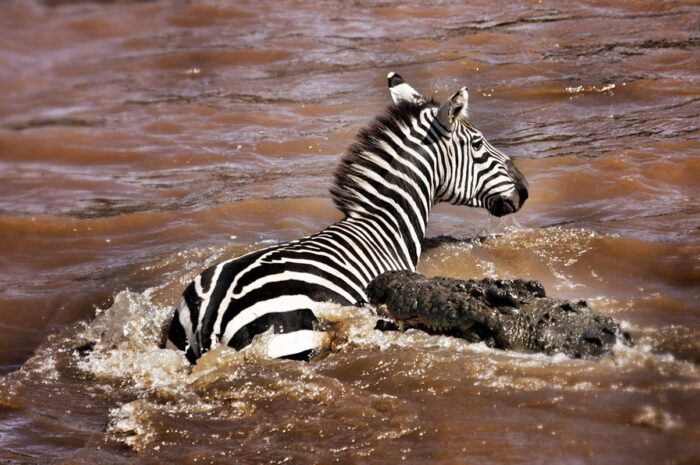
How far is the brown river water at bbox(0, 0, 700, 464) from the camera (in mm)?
4297

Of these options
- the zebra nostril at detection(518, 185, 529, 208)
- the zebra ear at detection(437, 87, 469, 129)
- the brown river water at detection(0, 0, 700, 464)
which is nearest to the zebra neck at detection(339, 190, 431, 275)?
the zebra ear at detection(437, 87, 469, 129)

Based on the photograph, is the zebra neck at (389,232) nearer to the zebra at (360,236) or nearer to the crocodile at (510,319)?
the zebra at (360,236)

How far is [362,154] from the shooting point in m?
5.73

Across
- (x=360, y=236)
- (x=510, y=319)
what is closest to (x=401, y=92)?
(x=360, y=236)

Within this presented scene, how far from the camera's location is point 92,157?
34.3 ft

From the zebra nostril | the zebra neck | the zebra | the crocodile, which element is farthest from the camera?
the zebra nostril

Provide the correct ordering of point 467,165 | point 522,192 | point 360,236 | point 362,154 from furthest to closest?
Result: point 522,192, point 467,165, point 362,154, point 360,236

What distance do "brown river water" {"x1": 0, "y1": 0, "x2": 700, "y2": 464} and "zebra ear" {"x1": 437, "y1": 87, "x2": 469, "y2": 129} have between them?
1.02m

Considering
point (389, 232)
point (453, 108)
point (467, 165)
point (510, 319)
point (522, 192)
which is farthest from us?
point (522, 192)

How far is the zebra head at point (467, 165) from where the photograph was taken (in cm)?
595

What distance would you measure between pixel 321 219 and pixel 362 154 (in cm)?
232

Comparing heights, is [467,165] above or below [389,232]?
above

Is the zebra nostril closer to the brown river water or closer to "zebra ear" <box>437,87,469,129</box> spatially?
the brown river water

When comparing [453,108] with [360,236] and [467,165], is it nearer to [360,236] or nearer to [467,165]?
[467,165]
